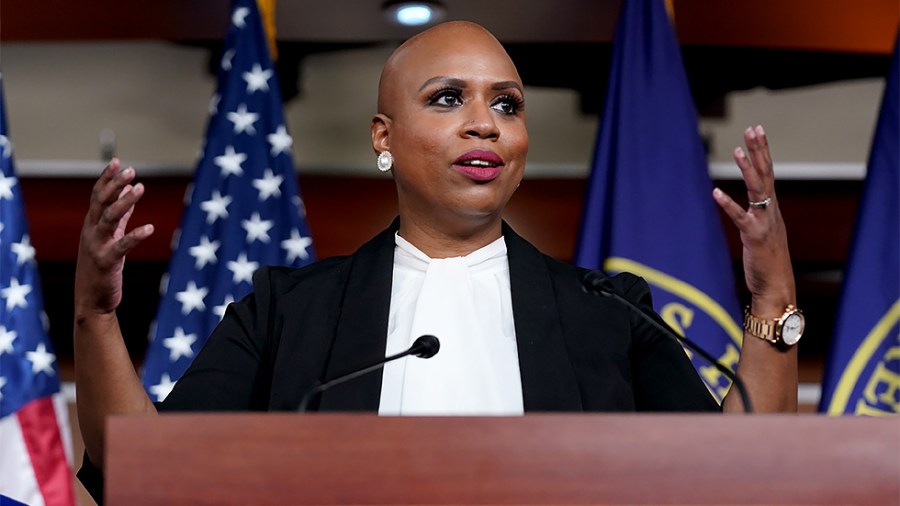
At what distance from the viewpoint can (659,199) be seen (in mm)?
2826

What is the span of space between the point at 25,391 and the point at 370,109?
1.55 metres

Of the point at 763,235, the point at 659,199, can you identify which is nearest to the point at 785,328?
the point at 763,235

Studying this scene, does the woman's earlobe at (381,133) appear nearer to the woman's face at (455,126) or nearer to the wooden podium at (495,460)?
the woman's face at (455,126)

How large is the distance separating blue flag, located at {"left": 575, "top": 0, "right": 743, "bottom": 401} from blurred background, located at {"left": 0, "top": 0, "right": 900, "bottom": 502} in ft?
1.62

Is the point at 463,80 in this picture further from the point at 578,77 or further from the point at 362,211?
the point at 578,77

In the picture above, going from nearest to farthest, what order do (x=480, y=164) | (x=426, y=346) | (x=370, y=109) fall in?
(x=426, y=346) < (x=480, y=164) < (x=370, y=109)

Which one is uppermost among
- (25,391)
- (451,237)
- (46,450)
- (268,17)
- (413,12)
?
(413,12)

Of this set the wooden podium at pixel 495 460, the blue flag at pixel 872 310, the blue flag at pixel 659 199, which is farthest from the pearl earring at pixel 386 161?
the blue flag at pixel 872 310

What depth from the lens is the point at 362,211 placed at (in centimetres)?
352

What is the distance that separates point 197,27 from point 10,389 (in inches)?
51.6

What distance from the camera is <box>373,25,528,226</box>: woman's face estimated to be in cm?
172

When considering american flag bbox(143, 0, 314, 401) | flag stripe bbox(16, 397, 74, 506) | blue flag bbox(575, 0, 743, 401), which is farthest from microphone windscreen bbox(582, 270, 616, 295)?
flag stripe bbox(16, 397, 74, 506)

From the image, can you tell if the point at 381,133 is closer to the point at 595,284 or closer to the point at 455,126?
the point at 455,126

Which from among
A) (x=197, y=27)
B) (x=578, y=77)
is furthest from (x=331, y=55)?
(x=578, y=77)
